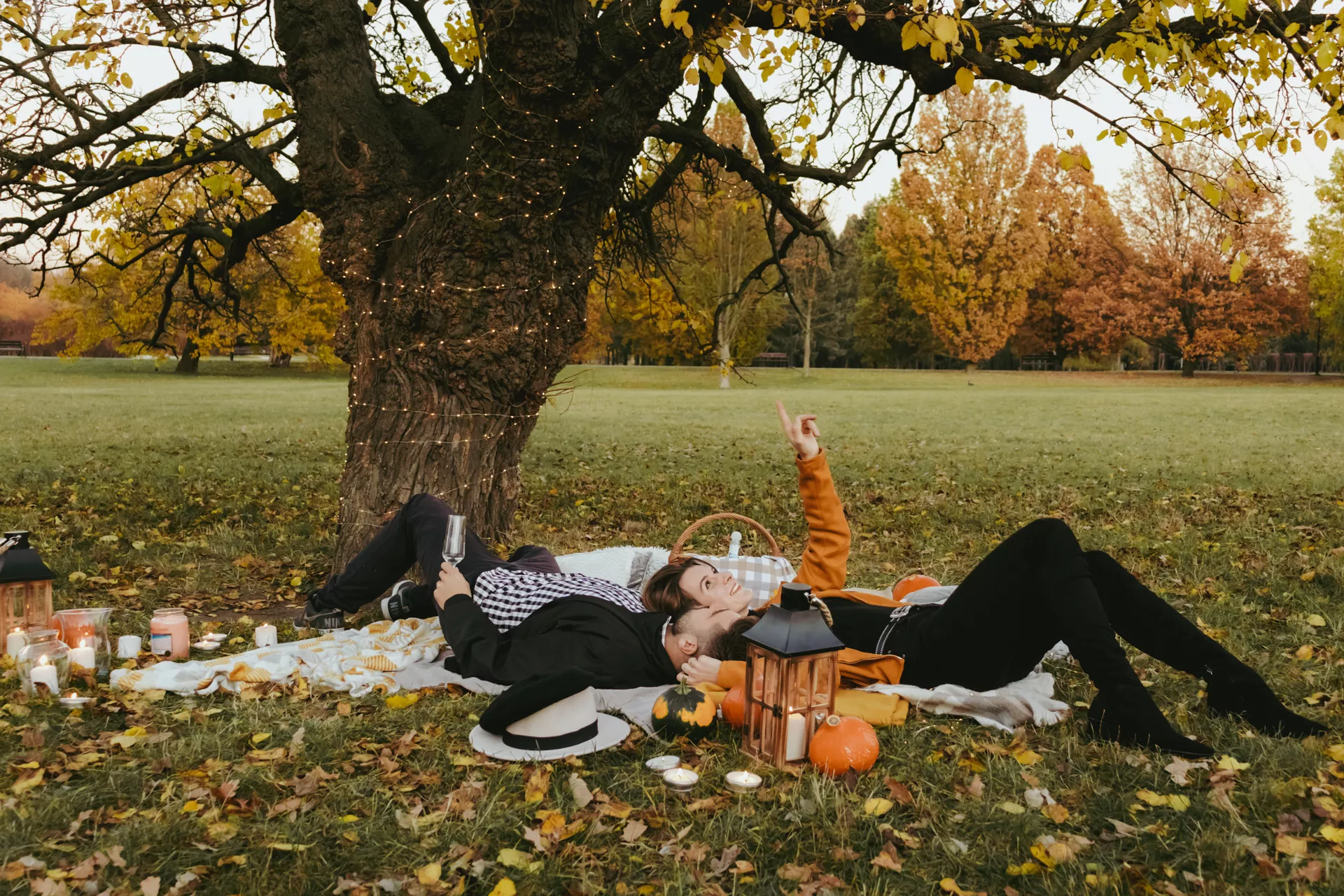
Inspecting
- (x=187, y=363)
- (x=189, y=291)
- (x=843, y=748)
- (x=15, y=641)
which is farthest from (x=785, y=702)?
(x=187, y=363)

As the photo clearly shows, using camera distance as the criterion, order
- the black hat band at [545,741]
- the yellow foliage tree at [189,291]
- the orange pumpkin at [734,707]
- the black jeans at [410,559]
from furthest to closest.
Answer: the yellow foliage tree at [189,291]
the black jeans at [410,559]
the orange pumpkin at [734,707]
the black hat band at [545,741]

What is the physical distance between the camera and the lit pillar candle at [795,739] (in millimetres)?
3152

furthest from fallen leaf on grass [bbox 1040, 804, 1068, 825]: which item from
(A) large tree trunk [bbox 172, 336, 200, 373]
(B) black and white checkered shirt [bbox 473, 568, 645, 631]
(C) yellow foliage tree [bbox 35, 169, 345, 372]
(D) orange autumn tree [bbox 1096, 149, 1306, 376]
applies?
(D) orange autumn tree [bbox 1096, 149, 1306, 376]

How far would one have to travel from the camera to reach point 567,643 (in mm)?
3570

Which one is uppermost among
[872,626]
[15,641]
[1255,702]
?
[872,626]

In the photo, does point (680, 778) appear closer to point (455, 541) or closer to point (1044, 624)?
point (1044, 624)

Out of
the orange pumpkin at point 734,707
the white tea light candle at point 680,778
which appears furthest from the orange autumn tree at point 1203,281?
the white tea light candle at point 680,778

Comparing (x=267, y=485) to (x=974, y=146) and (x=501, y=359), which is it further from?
(x=974, y=146)

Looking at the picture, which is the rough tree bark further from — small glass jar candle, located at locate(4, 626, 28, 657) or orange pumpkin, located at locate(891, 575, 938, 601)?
orange pumpkin, located at locate(891, 575, 938, 601)

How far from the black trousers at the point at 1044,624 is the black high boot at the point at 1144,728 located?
0.05 meters

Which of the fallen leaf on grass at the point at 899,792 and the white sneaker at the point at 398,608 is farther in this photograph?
the white sneaker at the point at 398,608

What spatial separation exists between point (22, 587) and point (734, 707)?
10.8 feet

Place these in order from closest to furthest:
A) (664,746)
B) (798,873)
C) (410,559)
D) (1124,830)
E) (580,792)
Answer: (798,873) → (1124,830) → (580,792) → (664,746) → (410,559)

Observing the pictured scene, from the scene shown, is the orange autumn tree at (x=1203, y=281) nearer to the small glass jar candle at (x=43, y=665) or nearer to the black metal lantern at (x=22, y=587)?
the black metal lantern at (x=22, y=587)
